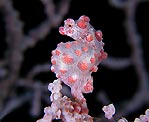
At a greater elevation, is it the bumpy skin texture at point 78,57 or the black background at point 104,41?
the black background at point 104,41

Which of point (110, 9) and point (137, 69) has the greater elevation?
point (110, 9)

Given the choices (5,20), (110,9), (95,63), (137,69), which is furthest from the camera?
(110,9)

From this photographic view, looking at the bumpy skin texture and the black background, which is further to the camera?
the black background

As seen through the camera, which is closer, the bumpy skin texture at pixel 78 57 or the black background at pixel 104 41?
the bumpy skin texture at pixel 78 57

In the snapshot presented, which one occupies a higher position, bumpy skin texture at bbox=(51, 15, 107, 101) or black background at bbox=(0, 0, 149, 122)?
black background at bbox=(0, 0, 149, 122)

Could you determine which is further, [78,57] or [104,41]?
[104,41]

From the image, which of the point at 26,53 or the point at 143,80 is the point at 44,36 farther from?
the point at 143,80

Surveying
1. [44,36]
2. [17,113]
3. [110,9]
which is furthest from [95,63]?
[110,9]

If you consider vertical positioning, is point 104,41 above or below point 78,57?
above
